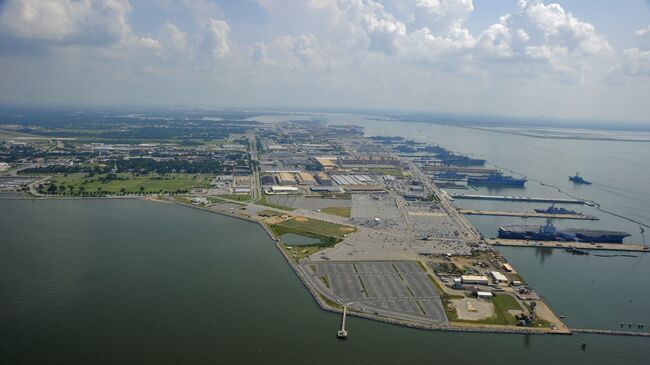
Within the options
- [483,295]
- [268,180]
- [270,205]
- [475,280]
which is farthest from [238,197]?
[483,295]

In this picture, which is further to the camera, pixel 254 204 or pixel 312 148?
pixel 312 148

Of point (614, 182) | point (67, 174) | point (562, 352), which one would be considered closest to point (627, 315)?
point (562, 352)

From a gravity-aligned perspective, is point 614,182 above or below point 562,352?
above

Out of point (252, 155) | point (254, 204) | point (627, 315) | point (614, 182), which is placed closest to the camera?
point (627, 315)

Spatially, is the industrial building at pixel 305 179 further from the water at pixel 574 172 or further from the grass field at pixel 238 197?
the water at pixel 574 172

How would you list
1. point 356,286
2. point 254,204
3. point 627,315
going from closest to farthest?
point 627,315 → point 356,286 → point 254,204

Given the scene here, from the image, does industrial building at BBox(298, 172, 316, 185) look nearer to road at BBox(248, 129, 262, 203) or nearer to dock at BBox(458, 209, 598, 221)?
road at BBox(248, 129, 262, 203)

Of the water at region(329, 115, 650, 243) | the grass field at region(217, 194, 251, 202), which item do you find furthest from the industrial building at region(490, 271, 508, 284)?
the grass field at region(217, 194, 251, 202)

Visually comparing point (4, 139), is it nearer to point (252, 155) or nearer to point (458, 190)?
point (252, 155)
